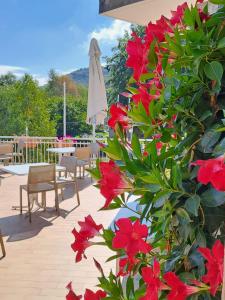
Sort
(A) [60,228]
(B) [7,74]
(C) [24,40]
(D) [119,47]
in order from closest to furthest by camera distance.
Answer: (A) [60,228] < (D) [119,47] < (B) [7,74] < (C) [24,40]

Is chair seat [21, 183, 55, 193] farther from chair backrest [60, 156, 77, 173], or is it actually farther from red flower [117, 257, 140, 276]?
red flower [117, 257, 140, 276]

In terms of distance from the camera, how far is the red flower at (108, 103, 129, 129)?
2.54ft

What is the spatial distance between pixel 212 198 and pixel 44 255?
3.08m

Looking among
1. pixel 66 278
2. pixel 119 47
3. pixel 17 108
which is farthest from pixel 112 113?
pixel 119 47

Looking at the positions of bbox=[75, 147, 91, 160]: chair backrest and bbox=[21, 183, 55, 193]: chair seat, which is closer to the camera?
bbox=[21, 183, 55, 193]: chair seat

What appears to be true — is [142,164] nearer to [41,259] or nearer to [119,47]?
[41,259]

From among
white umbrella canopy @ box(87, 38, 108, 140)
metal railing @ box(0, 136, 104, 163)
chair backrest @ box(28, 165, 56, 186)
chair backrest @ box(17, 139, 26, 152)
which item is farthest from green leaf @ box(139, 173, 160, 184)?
chair backrest @ box(17, 139, 26, 152)

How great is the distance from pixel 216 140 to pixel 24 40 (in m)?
32.0

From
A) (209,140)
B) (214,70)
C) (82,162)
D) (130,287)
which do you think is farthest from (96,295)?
(82,162)

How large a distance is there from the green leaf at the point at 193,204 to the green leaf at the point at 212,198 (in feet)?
0.05

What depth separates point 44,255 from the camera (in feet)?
11.0

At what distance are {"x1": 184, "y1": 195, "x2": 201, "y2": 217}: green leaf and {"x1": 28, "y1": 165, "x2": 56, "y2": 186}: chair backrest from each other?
410 cm

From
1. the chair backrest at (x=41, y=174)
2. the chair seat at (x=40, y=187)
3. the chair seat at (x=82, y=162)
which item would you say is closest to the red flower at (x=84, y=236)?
the chair backrest at (x=41, y=174)

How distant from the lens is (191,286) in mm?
582
